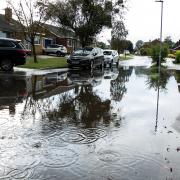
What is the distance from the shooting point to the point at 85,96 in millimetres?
12281

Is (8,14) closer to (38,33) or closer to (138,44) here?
(38,33)

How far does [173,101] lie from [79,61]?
60.0 ft

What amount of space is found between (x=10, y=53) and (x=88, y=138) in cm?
1733

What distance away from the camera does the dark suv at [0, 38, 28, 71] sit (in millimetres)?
22875

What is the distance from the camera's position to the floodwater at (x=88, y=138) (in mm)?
4961

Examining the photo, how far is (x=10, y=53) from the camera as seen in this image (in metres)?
23.0

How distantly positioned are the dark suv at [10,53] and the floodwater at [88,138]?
11.7 metres

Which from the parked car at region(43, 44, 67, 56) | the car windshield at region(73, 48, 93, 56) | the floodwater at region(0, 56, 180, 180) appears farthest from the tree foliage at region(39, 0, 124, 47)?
the floodwater at region(0, 56, 180, 180)

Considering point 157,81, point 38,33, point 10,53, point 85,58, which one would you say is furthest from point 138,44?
point 157,81

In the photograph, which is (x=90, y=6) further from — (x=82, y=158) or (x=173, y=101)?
(x=82, y=158)

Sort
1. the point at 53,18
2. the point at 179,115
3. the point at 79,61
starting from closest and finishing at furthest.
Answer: the point at 179,115 → the point at 79,61 → the point at 53,18

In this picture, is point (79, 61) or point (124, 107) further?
point (79, 61)

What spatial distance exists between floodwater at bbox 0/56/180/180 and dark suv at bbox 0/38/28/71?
11706mm

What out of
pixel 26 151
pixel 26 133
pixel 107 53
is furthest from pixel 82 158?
pixel 107 53
